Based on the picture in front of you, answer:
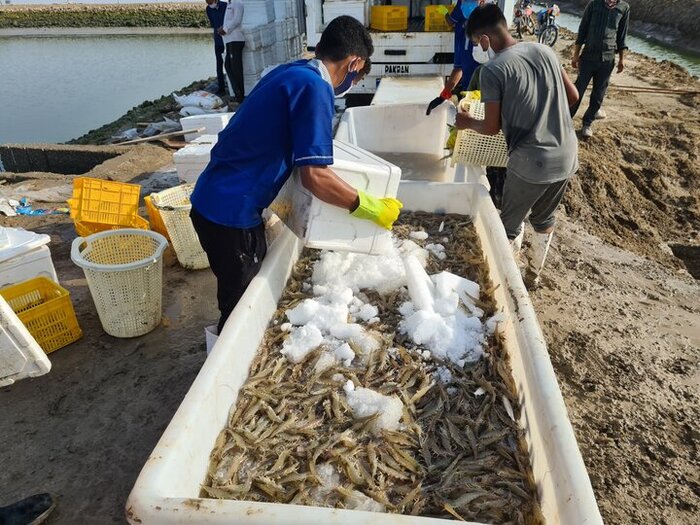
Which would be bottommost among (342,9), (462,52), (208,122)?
(208,122)

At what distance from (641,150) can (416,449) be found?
7.72 m

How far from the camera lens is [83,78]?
59.8ft

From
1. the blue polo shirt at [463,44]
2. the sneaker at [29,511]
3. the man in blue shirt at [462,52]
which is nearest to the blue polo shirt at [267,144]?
the sneaker at [29,511]

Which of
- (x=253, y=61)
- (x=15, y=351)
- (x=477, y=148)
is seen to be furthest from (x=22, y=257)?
(x=253, y=61)

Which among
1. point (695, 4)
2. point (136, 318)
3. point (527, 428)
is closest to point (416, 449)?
point (527, 428)

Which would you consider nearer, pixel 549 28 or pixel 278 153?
pixel 278 153

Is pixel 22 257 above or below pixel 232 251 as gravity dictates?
below

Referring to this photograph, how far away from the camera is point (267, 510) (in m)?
1.45

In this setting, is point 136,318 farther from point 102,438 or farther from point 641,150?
point 641,150

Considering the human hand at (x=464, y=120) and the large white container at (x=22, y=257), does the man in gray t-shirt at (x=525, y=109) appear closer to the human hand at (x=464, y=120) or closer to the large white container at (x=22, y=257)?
the human hand at (x=464, y=120)

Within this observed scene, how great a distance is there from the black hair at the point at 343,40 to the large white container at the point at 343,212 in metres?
0.53

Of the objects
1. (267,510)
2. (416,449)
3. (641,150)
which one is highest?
Result: (267,510)

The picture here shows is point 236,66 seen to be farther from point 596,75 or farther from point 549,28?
point 549,28

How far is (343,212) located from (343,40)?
2.81ft
